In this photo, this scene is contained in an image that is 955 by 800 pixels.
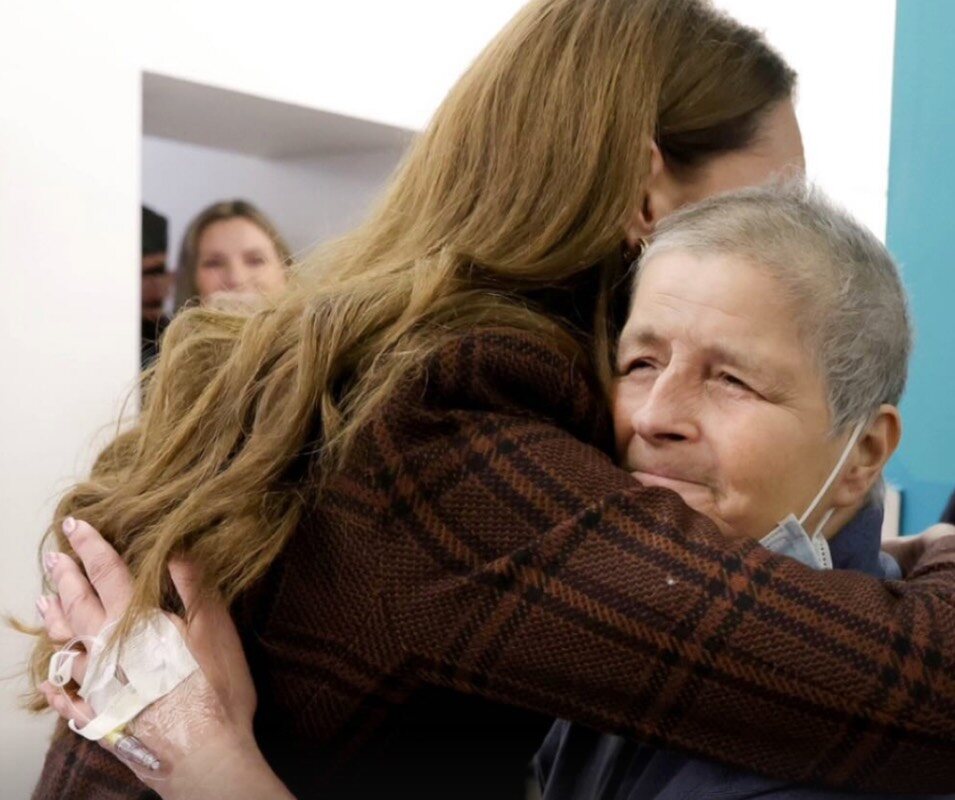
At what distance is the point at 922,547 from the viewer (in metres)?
1.45

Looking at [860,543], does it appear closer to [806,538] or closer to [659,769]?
[806,538]

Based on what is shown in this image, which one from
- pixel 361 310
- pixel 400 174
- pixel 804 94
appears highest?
pixel 804 94

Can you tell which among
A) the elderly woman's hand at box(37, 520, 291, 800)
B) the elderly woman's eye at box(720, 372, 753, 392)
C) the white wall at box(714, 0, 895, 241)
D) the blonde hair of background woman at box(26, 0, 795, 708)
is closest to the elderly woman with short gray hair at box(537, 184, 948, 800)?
the elderly woman's eye at box(720, 372, 753, 392)

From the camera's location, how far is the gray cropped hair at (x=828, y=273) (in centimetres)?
128

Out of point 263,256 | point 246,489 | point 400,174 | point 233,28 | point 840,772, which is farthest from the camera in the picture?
point 263,256

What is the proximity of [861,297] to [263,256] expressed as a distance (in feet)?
10.1

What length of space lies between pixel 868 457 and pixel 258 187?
3.41 m

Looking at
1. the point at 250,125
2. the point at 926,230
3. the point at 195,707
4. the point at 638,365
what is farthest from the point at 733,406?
the point at 250,125

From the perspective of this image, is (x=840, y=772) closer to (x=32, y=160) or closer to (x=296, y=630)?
(x=296, y=630)

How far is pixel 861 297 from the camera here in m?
1.31

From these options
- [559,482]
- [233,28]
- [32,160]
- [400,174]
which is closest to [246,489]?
[559,482]

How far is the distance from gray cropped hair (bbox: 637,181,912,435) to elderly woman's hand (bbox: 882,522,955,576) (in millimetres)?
160

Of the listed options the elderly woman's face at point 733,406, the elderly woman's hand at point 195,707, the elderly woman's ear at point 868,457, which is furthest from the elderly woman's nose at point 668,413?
the elderly woman's hand at point 195,707

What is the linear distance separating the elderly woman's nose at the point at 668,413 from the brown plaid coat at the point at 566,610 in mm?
109
